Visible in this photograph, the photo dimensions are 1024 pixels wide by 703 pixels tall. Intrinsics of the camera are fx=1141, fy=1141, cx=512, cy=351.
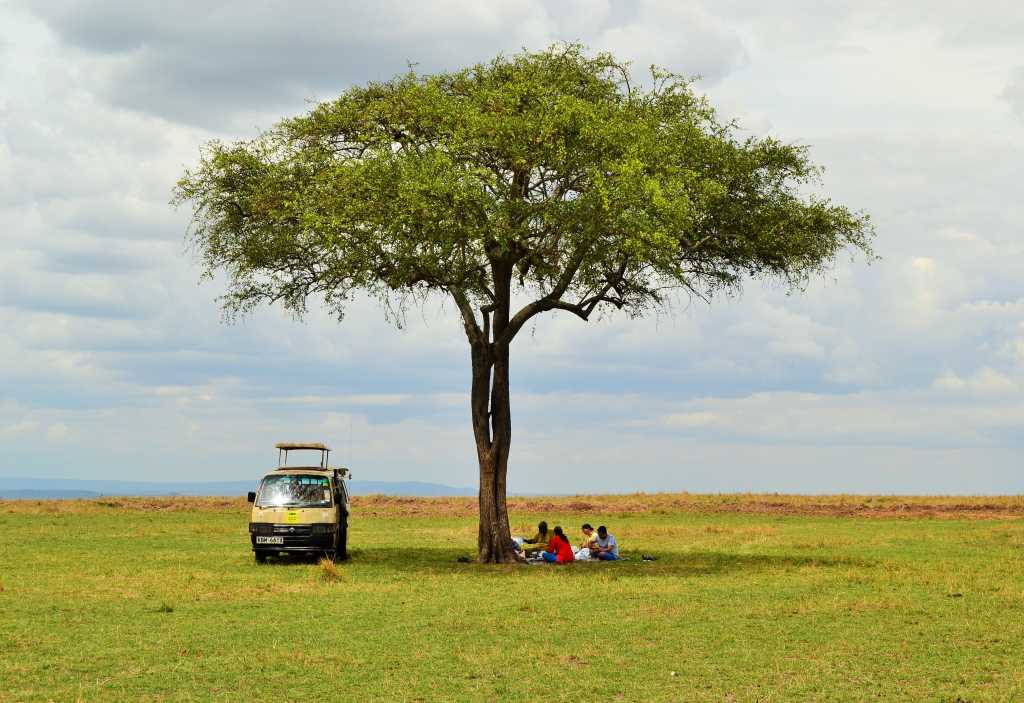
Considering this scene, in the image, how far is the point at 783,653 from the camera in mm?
17062

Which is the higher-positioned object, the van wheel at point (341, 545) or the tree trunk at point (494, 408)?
the tree trunk at point (494, 408)

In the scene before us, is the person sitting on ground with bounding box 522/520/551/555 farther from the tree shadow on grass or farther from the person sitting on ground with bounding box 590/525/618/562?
the tree shadow on grass

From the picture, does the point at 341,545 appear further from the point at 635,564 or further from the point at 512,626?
the point at 512,626

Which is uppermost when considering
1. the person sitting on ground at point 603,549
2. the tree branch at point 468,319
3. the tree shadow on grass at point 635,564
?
the tree branch at point 468,319

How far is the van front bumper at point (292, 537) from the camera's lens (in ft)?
106

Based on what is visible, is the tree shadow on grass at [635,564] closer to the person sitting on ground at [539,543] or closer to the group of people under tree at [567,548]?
the group of people under tree at [567,548]

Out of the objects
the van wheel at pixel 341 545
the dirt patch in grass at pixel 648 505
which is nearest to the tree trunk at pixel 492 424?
the van wheel at pixel 341 545

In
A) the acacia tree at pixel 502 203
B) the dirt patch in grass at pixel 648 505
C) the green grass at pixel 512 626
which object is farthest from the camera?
the dirt patch in grass at pixel 648 505

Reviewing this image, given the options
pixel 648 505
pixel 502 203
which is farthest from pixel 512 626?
pixel 648 505

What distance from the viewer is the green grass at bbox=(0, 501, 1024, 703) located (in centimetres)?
1465

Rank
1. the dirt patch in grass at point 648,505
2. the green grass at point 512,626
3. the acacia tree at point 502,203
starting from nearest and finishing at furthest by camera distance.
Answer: the green grass at point 512,626 < the acacia tree at point 502,203 < the dirt patch in grass at point 648,505

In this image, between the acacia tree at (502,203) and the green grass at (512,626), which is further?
the acacia tree at (502,203)

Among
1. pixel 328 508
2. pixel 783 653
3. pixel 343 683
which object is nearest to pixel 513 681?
pixel 343 683

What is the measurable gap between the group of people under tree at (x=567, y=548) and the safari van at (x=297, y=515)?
589 centimetres
